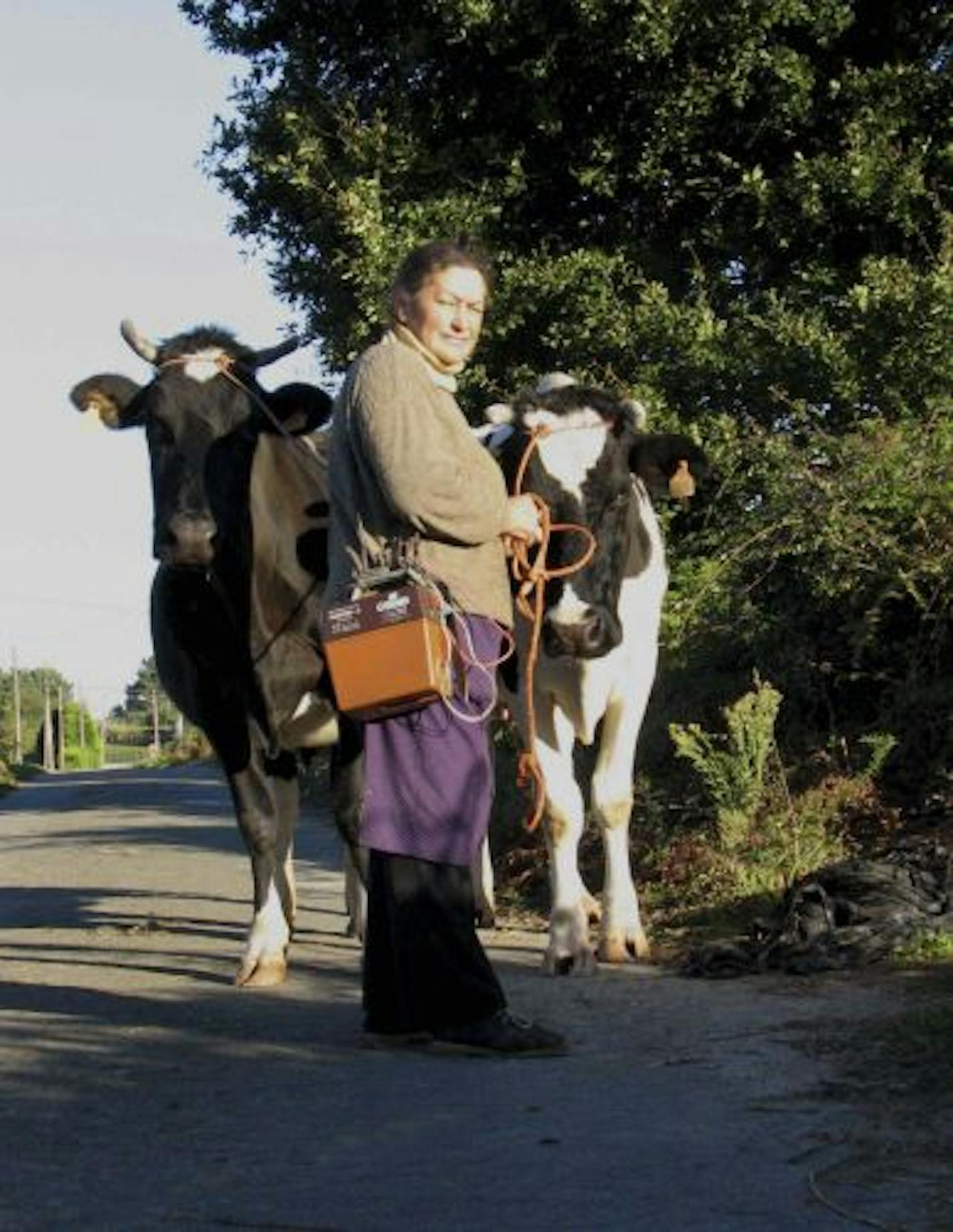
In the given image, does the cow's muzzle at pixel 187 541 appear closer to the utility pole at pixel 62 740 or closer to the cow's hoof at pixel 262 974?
the cow's hoof at pixel 262 974

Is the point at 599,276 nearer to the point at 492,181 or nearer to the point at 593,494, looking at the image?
the point at 492,181

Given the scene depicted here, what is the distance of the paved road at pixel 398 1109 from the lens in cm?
429

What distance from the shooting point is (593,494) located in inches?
320

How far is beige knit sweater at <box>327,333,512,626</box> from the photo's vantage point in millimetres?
6016

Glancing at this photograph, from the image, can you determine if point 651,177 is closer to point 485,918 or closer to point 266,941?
point 485,918

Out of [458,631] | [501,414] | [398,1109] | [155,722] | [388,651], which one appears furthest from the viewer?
[155,722]

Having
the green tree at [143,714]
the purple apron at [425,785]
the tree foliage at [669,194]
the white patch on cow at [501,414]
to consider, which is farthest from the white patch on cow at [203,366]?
the green tree at [143,714]

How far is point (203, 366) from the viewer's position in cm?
819

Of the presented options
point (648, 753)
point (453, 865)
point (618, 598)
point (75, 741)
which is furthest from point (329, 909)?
point (75, 741)

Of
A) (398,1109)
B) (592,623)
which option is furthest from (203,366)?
(398,1109)

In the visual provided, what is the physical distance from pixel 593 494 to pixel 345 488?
2.01 metres

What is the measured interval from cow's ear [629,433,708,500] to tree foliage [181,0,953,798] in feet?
11.9

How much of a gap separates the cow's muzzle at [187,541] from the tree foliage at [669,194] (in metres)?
5.08

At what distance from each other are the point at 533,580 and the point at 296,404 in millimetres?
1768
